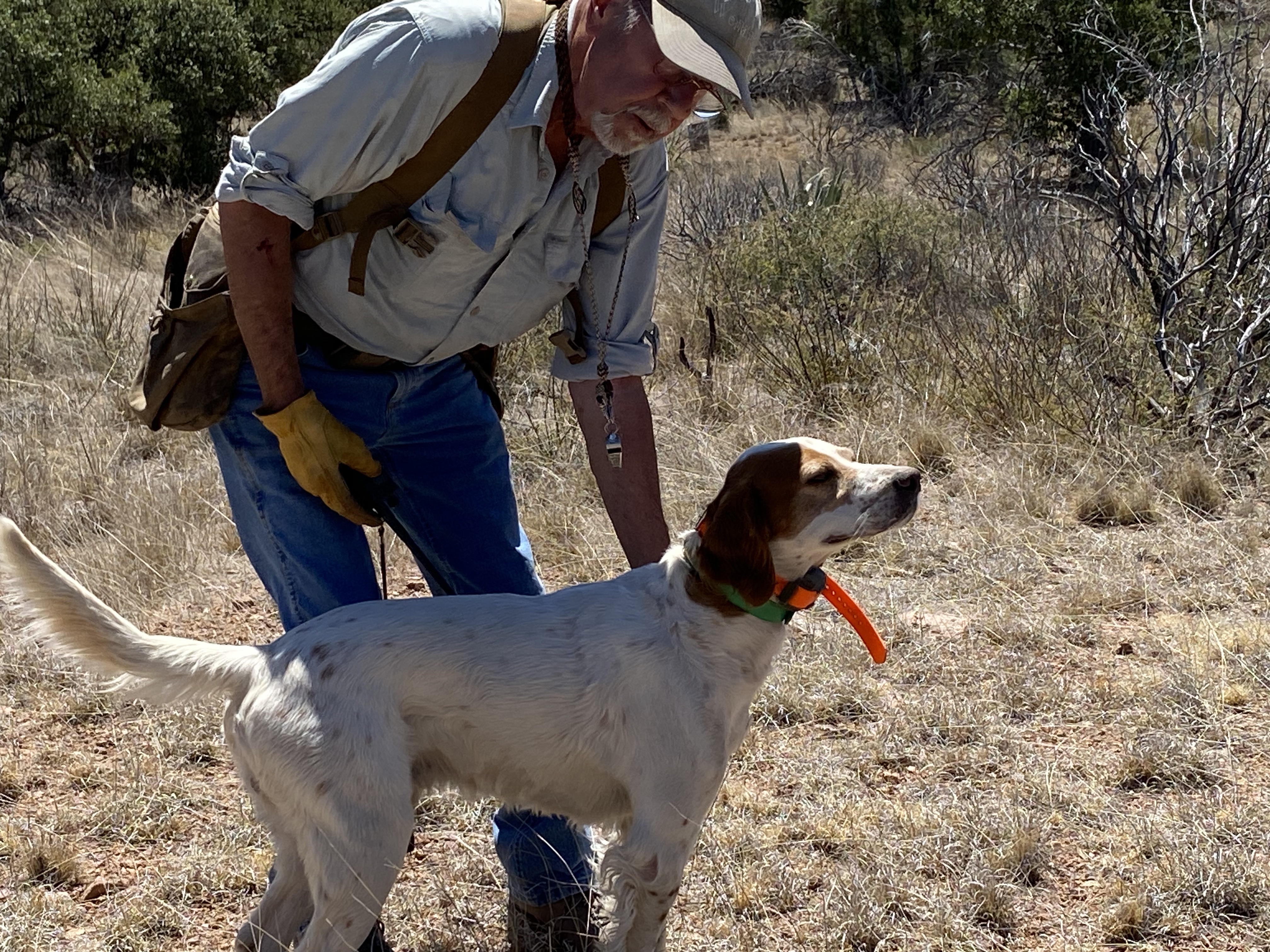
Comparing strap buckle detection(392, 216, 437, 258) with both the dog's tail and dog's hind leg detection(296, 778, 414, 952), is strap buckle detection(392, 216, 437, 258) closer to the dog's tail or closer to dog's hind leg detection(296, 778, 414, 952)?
the dog's tail

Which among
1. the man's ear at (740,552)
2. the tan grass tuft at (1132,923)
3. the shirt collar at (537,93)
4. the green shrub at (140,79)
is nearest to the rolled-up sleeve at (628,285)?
the shirt collar at (537,93)

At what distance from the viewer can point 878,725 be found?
3.73m

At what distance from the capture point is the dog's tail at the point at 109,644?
92.4 inches

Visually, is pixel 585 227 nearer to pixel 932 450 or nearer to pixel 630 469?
pixel 630 469

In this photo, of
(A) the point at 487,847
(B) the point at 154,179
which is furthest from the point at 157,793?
(B) the point at 154,179

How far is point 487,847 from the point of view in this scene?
3.32m

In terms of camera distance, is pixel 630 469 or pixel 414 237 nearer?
pixel 414 237

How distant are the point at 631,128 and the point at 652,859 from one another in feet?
4.47

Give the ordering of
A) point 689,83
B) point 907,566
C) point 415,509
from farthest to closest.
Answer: point 907,566, point 415,509, point 689,83

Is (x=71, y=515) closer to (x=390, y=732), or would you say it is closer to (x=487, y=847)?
(x=487, y=847)

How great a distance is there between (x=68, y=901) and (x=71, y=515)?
250 centimetres

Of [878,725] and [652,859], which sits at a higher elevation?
[652,859]

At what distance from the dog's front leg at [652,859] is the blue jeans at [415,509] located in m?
0.37

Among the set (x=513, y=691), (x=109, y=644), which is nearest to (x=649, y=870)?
(x=513, y=691)
